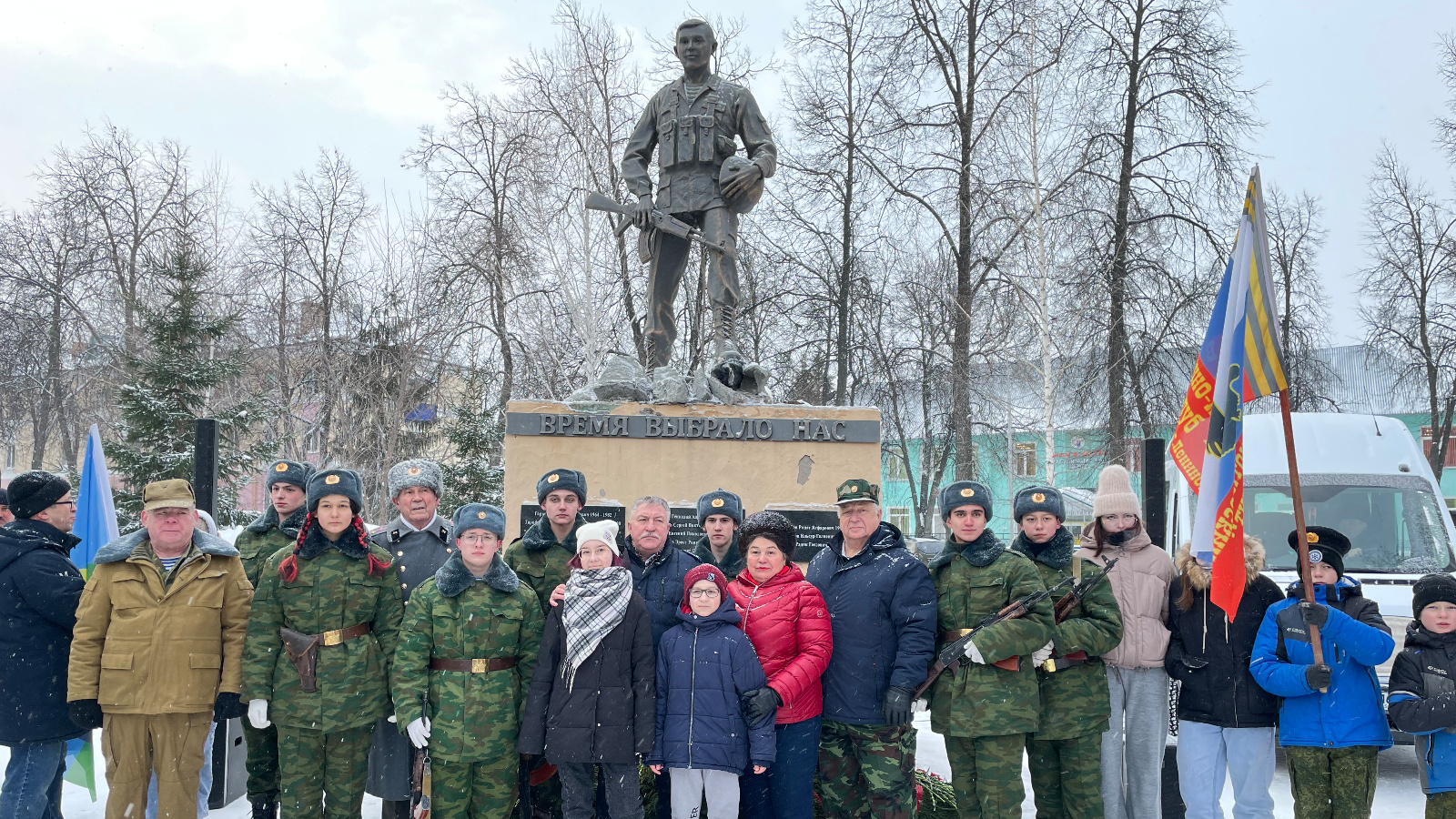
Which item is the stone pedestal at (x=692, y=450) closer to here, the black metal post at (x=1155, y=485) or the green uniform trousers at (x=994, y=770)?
the black metal post at (x=1155, y=485)

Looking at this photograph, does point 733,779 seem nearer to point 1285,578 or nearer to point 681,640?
point 681,640

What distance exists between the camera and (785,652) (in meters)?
3.78

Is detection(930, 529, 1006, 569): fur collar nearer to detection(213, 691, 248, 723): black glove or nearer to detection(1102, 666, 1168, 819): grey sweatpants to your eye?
detection(1102, 666, 1168, 819): grey sweatpants

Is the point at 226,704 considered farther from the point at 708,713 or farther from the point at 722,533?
the point at 722,533

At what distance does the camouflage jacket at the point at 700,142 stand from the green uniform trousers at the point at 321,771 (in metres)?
4.10

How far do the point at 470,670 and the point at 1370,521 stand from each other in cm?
642

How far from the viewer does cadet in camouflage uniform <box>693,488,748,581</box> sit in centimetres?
430

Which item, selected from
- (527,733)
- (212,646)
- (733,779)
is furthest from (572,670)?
(212,646)

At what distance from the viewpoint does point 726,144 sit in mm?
6754

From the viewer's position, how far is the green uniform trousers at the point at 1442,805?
376 centimetres

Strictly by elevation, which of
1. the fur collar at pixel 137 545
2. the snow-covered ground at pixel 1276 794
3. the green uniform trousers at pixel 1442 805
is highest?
the fur collar at pixel 137 545

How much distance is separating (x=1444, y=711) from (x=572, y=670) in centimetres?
322

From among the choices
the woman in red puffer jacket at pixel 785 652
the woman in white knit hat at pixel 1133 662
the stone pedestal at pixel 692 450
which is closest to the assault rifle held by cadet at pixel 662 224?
the stone pedestal at pixel 692 450

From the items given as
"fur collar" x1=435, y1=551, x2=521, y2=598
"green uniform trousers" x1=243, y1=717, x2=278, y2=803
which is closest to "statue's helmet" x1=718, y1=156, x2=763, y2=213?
"fur collar" x1=435, y1=551, x2=521, y2=598
